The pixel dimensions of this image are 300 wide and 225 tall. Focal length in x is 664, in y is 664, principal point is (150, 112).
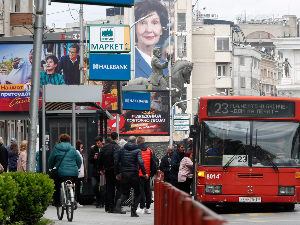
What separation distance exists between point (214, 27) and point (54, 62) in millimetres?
61426

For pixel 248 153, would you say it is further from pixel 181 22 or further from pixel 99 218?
pixel 181 22

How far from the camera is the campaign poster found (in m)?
26.3

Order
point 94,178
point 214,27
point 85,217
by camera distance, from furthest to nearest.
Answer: point 214,27, point 94,178, point 85,217

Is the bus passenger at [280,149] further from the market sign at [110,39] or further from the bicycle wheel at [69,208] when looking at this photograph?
the market sign at [110,39]

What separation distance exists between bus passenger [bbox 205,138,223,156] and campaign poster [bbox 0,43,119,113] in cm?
1092

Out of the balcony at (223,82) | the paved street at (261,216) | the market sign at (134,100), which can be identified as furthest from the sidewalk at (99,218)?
the balcony at (223,82)

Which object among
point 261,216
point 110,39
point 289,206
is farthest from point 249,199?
point 110,39

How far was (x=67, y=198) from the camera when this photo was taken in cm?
1237

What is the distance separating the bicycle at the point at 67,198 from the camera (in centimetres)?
1210

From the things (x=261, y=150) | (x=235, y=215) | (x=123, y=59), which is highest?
(x=123, y=59)

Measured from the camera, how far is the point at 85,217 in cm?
1327

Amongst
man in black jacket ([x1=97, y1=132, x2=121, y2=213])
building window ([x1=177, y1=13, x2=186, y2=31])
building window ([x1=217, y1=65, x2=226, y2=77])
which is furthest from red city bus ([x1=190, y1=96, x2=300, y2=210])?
building window ([x1=217, y1=65, x2=226, y2=77])

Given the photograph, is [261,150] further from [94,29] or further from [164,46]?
[164,46]

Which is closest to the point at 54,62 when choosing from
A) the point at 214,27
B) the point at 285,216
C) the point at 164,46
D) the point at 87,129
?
the point at 87,129
